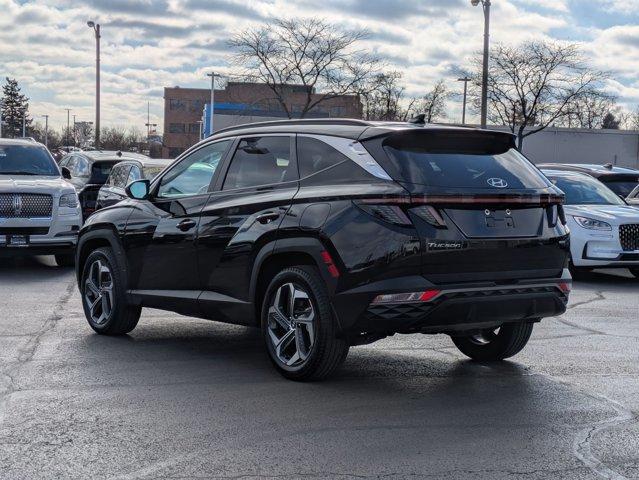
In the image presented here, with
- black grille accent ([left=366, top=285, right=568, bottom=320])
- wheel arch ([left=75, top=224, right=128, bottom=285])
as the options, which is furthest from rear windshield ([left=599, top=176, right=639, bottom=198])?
black grille accent ([left=366, top=285, right=568, bottom=320])

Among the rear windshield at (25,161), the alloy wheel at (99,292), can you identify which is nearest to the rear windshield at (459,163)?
the alloy wheel at (99,292)

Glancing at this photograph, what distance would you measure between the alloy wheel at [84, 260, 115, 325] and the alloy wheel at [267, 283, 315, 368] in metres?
2.26

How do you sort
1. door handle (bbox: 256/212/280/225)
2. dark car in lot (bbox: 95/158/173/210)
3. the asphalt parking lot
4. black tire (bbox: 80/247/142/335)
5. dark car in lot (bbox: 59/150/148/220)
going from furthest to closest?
dark car in lot (bbox: 59/150/148/220), dark car in lot (bbox: 95/158/173/210), black tire (bbox: 80/247/142/335), door handle (bbox: 256/212/280/225), the asphalt parking lot

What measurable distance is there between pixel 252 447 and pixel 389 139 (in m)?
2.24

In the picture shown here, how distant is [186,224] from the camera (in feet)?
24.3

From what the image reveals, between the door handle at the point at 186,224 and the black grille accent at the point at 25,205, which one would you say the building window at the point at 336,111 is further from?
the door handle at the point at 186,224

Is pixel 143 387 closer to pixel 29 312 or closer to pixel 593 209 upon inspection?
pixel 29 312

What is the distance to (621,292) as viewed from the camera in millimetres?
12656

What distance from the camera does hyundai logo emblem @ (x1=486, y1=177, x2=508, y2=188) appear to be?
616 centimetres

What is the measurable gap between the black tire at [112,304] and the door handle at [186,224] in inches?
39.0

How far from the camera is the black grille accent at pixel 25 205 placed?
1372cm

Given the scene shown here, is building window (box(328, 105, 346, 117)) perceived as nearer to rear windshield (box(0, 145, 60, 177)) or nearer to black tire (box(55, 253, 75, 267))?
rear windshield (box(0, 145, 60, 177))

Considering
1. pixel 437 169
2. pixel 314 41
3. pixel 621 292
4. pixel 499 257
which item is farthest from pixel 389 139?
pixel 314 41

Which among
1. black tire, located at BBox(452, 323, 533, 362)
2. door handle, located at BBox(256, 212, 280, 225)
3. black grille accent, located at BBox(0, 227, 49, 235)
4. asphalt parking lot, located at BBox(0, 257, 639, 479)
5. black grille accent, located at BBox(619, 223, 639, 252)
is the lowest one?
asphalt parking lot, located at BBox(0, 257, 639, 479)
